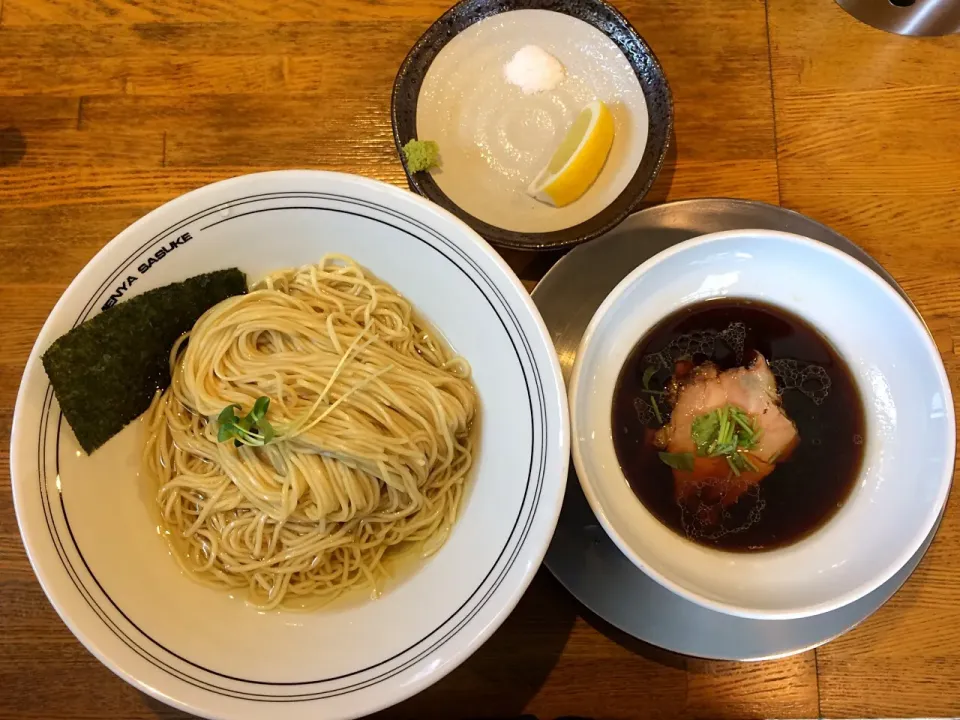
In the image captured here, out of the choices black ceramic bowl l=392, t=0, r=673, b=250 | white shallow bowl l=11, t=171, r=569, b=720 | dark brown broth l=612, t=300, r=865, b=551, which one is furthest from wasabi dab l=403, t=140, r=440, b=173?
dark brown broth l=612, t=300, r=865, b=551

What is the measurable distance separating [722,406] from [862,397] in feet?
1.07

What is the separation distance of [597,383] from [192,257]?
2.85 ft

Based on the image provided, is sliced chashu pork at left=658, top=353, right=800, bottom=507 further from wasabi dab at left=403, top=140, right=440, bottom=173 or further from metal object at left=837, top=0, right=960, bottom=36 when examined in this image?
metal object at left=837, top=0, right=960, bottom=36

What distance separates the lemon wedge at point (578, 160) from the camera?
1675mm

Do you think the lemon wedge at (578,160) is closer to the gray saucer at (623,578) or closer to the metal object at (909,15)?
the gray saucer at (623,578)

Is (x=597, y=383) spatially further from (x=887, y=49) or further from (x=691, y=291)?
(x=887, y=49)

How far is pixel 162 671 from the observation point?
1.20 meters

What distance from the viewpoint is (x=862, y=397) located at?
1.57m

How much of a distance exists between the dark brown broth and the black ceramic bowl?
0.98 ft

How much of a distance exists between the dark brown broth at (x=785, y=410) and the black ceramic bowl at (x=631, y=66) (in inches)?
11.8

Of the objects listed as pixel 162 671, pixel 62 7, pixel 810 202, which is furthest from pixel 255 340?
pixel 810 202

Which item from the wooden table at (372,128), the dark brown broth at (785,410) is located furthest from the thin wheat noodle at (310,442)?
the wooden table at (372,128)

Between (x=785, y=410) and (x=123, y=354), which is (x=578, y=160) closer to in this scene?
(x=785, y=410)

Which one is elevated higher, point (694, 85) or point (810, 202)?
point (694, 85)
